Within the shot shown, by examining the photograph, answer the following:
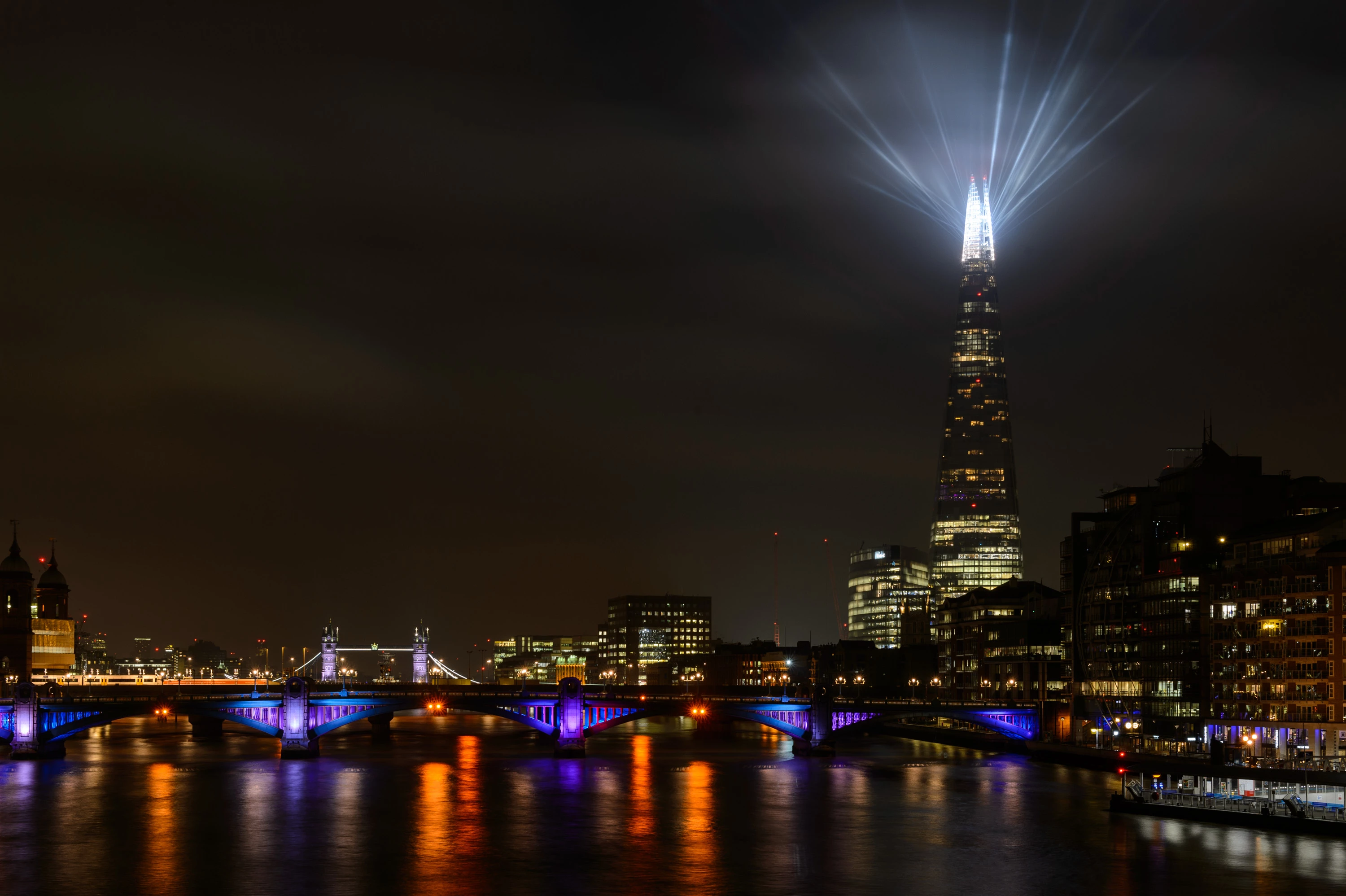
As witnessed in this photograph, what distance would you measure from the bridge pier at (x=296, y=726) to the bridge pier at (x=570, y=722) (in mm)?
26918

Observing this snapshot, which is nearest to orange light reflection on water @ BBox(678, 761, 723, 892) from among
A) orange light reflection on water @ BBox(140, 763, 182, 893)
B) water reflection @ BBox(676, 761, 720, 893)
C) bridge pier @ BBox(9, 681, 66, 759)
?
water reflection @ BBox(676, 761, 720, 893)

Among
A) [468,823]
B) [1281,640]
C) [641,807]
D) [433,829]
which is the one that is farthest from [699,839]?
[1281,640]

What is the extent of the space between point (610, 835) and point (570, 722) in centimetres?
6976

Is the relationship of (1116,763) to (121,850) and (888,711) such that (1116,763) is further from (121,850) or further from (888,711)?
(121,850)

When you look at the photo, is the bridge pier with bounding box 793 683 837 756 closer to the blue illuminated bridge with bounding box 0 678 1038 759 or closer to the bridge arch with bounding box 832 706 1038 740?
the blue illuminated bridge with bounding box 0 678 1038 759

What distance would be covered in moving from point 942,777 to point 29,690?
304ft

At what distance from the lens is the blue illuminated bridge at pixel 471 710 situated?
15962 centimetres

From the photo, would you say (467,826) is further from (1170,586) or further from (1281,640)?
(1170,586)

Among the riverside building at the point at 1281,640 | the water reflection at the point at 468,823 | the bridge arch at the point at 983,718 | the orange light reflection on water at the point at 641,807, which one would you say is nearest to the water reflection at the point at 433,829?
the water reflection at the point at 468,823

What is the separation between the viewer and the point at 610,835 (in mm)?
99812

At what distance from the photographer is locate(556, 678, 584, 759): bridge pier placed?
167625mm

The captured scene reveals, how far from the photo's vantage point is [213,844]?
9575cm

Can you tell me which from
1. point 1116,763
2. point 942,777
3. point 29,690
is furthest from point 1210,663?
point 29,690

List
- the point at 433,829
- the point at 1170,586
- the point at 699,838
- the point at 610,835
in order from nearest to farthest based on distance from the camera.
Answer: the point at 699,838 < the point at 610,835 < the point at 433,829 < the point at 1170,586
